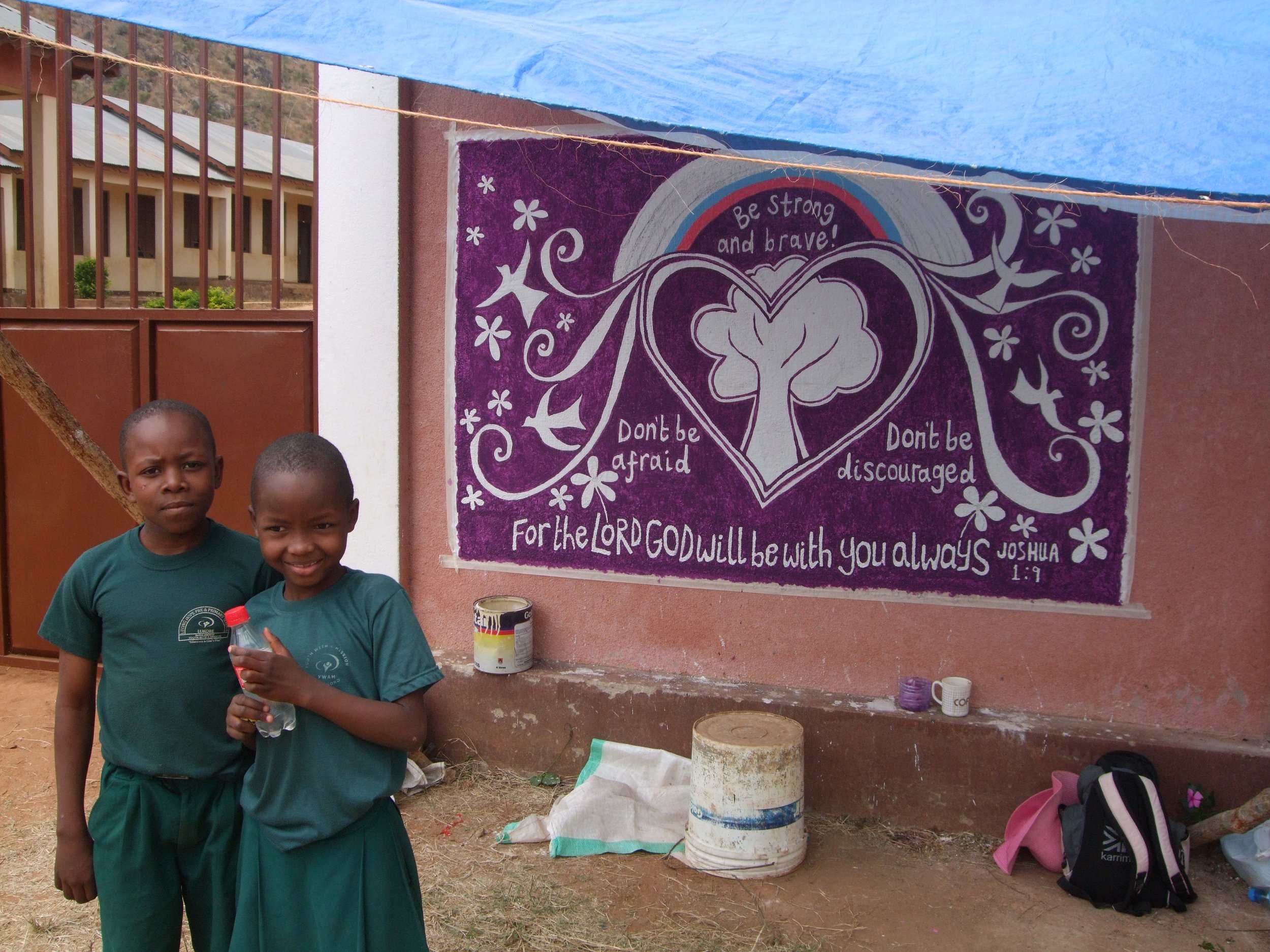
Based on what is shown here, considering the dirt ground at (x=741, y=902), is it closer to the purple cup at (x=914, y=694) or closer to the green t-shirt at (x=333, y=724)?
the purple cup at (x=914, y=694)

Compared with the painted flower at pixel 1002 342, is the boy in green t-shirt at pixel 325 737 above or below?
below

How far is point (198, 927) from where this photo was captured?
1982 mm

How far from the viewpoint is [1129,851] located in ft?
9.97

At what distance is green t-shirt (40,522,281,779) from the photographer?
73.1 inches

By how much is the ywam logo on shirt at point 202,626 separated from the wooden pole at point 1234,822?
2897 millimetres

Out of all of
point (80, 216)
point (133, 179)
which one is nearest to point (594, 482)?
point (133, 179)

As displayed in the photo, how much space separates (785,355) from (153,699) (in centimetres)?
246

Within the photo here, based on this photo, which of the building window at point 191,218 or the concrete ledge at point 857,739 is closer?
the concrete ledge at point 857,739

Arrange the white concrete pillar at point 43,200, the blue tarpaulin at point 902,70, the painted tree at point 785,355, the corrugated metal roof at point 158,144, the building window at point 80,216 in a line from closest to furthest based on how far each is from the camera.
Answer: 1. the blue tarpaulin at point 902,70
2. the painted tree at point 785,355
3. the white concrete pillar at point 43,200
4. the corrugated metal roof at point 158,144
5. the building window at point 80,216

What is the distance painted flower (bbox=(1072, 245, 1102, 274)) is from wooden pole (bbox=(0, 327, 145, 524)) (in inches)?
122

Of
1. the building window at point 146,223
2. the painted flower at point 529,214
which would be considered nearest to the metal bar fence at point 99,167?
the painted flower at point 529,214

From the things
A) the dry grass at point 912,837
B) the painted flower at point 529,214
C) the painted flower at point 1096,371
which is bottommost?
the dry grass at point 912,837

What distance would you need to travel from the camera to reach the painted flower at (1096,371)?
3.41m

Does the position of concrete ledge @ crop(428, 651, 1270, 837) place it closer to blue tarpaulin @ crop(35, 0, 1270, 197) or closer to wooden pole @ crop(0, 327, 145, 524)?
wooden pole @ crop(0, 327, 145, 524)
